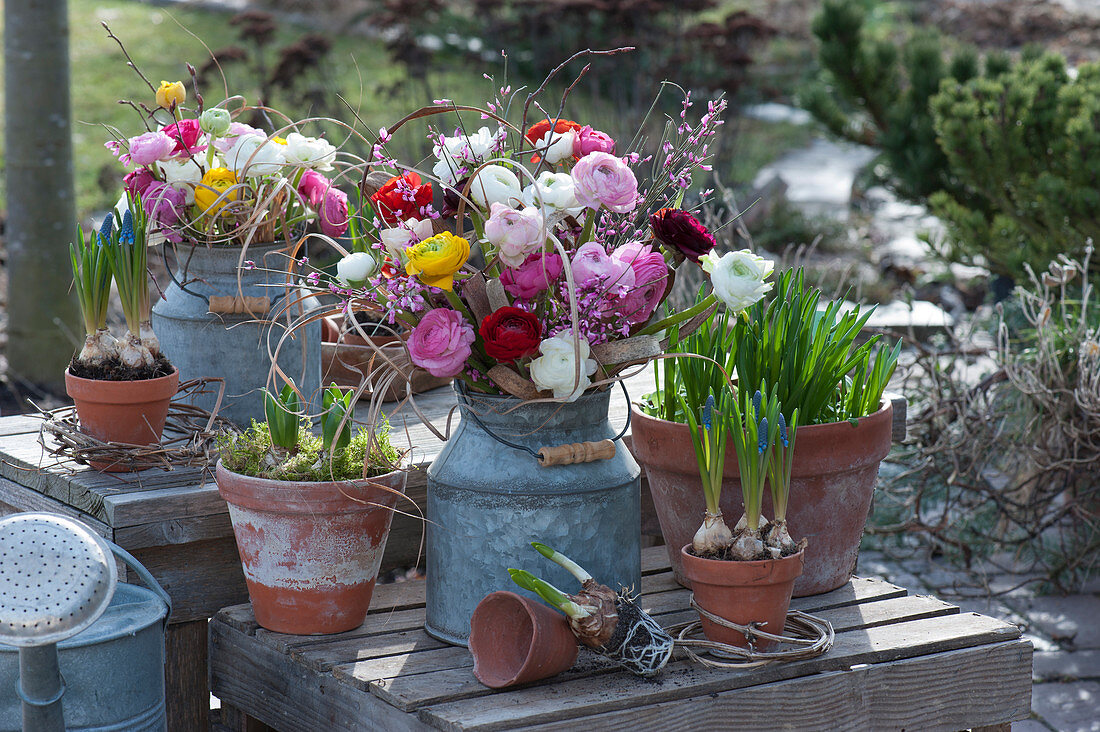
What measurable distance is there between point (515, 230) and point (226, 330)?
83 centimetres

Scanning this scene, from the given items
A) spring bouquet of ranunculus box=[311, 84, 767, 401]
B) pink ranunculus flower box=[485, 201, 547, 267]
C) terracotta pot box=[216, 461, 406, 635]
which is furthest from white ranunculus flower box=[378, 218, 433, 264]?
terracotta pot box=[216, 461, 406, 635]

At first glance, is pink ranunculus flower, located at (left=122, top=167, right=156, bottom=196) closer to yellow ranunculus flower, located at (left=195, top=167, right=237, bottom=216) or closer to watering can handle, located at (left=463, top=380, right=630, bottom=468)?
yellow ranunculus flower, located at (left=195, top=167, right=237, bottom=216)

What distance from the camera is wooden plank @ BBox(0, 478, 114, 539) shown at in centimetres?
190

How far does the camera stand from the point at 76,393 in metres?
1.95

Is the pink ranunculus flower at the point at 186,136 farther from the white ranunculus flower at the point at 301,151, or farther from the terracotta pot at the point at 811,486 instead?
the terracotta pot at the point at 811,486

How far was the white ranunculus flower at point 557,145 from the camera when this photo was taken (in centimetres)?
166

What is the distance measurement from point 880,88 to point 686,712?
4194mm

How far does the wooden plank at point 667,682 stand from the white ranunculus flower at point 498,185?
636mm

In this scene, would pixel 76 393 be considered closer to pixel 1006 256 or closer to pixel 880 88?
pixel 1006 256

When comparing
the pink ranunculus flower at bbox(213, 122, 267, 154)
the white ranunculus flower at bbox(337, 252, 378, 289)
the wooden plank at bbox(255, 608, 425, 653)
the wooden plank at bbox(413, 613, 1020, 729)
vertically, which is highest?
the pink ranunculus flower at bbox(213, 122, 267, 154)

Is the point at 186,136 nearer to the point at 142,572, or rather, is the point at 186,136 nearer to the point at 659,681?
the point at 142,572

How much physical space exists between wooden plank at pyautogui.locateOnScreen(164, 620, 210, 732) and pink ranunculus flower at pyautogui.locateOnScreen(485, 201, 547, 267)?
0.92 metres

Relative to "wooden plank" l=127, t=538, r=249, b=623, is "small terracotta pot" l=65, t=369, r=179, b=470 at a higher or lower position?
higher

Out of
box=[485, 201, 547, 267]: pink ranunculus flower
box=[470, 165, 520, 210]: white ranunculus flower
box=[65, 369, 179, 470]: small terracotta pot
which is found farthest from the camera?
box=[65, 369, 179, 470]: small terracotta pot
